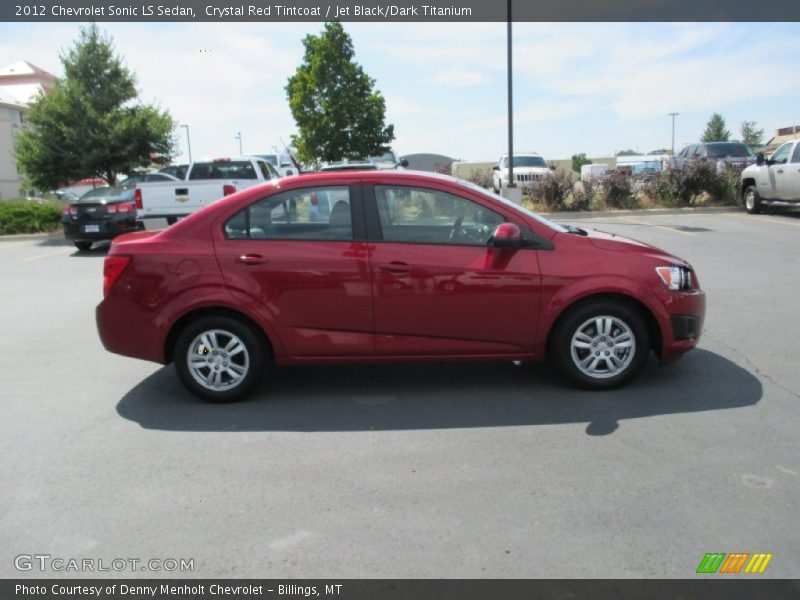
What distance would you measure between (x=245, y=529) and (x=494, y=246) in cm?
263

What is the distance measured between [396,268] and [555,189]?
1631 centimetres

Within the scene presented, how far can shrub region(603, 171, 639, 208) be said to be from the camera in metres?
20.3

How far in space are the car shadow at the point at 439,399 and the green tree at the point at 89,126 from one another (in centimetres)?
1666

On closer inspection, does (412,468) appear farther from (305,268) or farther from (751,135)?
(751,135)

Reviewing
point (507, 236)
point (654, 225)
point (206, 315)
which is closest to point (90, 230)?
point (206, 315)

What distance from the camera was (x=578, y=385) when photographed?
5.07m

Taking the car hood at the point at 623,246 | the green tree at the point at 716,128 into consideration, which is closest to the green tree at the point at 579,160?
the green tree at the point at 716,128

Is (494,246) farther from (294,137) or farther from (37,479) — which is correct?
(294,137)

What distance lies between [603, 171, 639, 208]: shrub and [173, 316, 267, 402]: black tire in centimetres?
1731

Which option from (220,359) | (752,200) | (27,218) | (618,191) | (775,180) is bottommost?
(220,359)

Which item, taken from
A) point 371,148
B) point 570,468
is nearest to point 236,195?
point 570,468

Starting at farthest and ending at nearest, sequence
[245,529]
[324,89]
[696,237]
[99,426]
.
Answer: [324,89], [696,237], [99,426], [245,529]

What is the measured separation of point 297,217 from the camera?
5043mm

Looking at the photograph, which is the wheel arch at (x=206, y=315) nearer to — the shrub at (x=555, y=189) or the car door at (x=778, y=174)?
the car door at (x=778, y=174)
